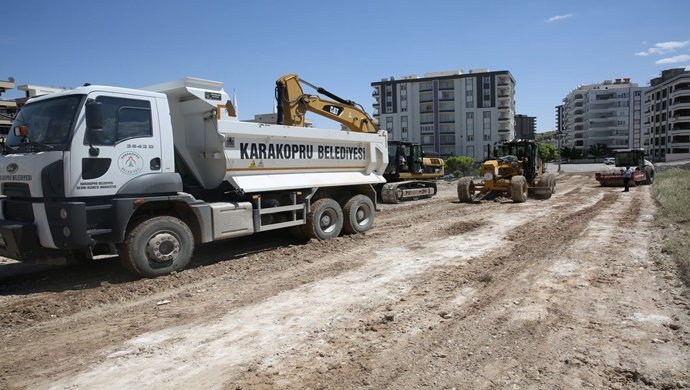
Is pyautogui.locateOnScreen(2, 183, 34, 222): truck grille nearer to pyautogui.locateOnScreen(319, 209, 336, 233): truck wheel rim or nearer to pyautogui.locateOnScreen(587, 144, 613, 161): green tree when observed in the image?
pyautogui.locateOnScreen(319, 209, 336, 233): truck wheel rim

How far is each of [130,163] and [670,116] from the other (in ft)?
369

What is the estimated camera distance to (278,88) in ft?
37.4

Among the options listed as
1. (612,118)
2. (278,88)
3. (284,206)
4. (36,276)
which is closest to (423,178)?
(278,88)

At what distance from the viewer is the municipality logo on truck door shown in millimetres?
6765

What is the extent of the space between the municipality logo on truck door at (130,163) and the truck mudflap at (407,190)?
1406cm

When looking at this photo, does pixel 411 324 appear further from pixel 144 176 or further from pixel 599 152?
pixel 599 152

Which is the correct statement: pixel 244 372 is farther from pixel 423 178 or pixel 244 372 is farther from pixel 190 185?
pixel 423 178

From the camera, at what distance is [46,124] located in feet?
21.7

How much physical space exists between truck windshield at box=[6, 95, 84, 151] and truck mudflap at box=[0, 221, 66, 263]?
1.14m

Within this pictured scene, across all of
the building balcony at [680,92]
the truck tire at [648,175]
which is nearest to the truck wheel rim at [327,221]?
the truck tire at [648,175]

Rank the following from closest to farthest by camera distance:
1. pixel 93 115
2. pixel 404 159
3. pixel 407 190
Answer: pixel 93 115, pixel 407 190, pixel 404 159

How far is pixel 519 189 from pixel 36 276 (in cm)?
1532

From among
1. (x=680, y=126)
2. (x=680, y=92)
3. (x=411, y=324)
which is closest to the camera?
(x=411, y=324)

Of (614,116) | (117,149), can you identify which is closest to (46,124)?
(117,149)
